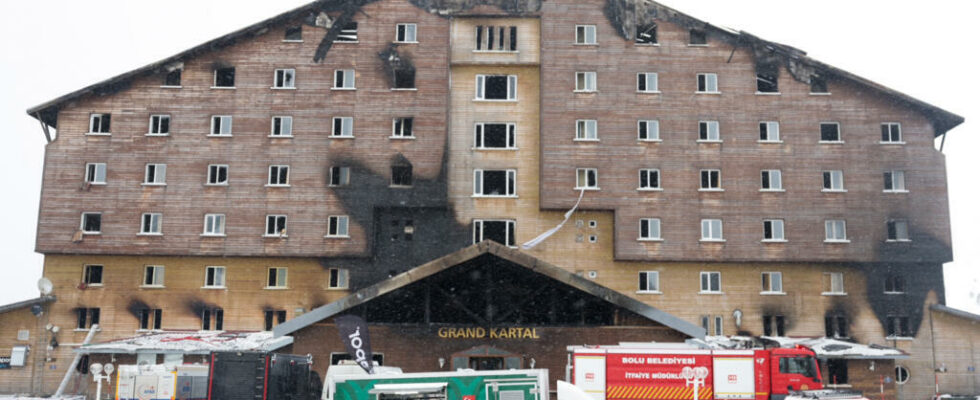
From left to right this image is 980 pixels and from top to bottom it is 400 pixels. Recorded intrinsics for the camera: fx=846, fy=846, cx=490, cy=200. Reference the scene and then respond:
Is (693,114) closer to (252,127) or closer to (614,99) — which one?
(614,99)

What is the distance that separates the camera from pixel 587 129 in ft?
190

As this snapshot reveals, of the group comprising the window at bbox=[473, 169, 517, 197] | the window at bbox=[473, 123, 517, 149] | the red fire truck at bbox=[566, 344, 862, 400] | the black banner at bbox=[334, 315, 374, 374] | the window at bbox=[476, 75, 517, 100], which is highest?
the window at bbox=[476, 75, 517, 100]

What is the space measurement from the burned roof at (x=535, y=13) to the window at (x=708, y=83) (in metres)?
2.83

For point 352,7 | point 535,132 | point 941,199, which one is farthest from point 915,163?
point 352,7

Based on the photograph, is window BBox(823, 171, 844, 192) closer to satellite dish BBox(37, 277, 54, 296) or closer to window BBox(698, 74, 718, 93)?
window BBox(698, 74, 718, 93)

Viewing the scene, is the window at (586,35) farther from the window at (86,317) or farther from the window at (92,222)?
the window at (86,317)

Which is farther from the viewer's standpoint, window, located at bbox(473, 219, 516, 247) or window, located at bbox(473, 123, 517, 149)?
window, located at bbox(473, 123, 517, 149)

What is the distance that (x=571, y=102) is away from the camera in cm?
5791

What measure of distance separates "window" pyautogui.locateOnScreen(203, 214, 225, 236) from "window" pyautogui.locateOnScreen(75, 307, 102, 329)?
899 centimetres

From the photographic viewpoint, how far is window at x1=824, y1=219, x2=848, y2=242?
57.1 metres

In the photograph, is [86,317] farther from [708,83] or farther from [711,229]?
[708,83]

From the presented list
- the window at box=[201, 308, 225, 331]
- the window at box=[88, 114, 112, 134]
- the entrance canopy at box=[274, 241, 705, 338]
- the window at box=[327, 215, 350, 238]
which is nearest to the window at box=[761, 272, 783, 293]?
the entrance canopy at box=[274, 241, 705, 338]

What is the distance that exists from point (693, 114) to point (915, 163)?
1556 cm

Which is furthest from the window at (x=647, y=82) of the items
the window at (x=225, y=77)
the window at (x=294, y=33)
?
the window at (x=225, y=77)
